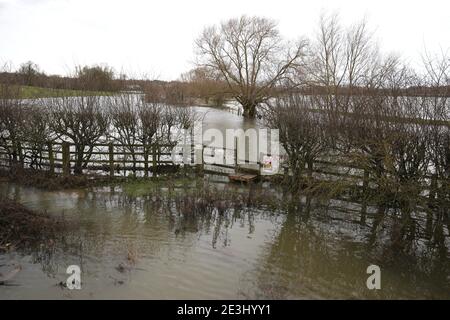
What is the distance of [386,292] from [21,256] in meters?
6.66

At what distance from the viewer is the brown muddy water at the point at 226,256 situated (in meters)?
5.93

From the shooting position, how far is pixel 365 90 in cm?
1005

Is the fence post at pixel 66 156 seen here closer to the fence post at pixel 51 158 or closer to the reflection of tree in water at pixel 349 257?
the fence post at pixel 51 158

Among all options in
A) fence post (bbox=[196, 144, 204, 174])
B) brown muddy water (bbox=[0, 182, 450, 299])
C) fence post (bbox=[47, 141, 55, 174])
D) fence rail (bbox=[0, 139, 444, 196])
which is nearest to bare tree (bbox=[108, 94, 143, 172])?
fence rail (bbox=[0, 139, 444, 196])

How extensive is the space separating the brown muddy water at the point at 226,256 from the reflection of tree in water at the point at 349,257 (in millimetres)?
20

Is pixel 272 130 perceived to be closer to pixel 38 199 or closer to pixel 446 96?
pixel 446 96

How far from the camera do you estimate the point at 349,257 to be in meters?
7.30

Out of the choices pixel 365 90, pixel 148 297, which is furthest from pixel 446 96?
pixel 148 297

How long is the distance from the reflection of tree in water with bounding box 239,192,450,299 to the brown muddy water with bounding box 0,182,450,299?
0.02 m

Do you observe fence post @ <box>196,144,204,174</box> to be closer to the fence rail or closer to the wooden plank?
the fence rail

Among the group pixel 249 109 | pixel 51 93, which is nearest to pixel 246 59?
pixel 249 109

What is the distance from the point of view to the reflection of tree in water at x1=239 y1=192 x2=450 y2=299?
19.9 feet

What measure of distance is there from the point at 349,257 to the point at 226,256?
249 cm

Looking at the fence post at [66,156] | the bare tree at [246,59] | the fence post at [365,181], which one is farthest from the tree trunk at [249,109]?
the fence post at [365,181]
